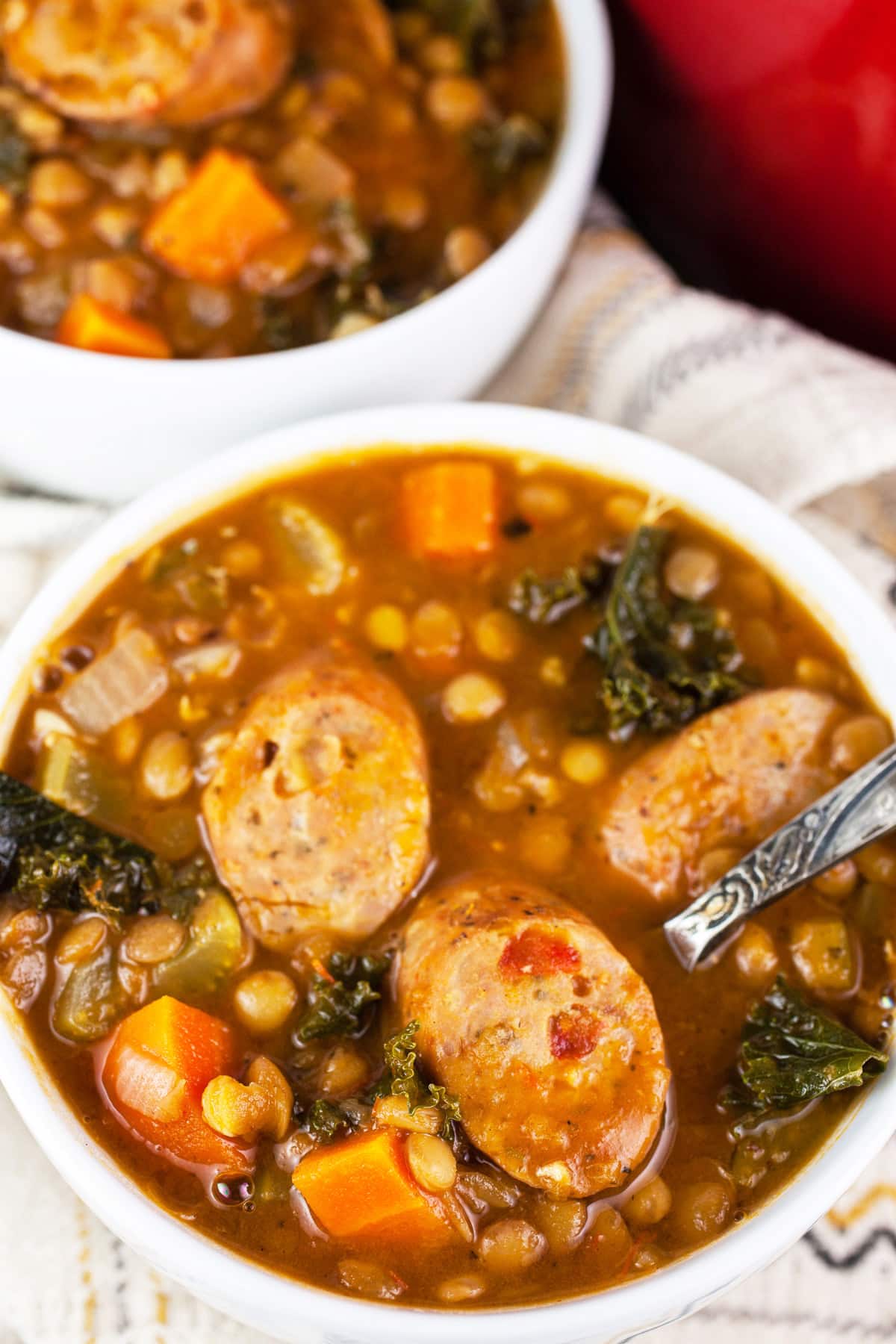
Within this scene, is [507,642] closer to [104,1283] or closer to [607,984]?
[607,984]

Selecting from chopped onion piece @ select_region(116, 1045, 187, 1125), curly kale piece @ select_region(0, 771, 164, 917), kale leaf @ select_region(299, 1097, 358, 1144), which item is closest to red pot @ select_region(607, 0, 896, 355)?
curly kale piece @ select_region(0, 771, 164, 917)

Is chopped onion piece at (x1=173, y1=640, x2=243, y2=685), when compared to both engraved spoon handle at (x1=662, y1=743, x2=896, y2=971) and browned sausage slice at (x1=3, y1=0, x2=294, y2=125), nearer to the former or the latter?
engraved spoon handle at (x1=662, y1=743, x2=896, y2=971)

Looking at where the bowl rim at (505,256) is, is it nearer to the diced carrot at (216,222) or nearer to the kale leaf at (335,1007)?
the diced carrot at (216,222)

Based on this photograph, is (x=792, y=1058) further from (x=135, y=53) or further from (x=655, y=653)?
(x=135, y=53)

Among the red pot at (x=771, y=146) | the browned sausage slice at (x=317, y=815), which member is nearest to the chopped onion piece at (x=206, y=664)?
the browned sausage slice at (x=317, y=815)

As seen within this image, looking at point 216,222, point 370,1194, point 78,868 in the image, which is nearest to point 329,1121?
point 370,1194

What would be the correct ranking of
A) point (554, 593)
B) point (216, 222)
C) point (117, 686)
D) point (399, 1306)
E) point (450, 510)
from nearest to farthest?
point (399, 1306)
point (117, 686)
point (554, 593)
point (450, 510)
point (216, 222)
